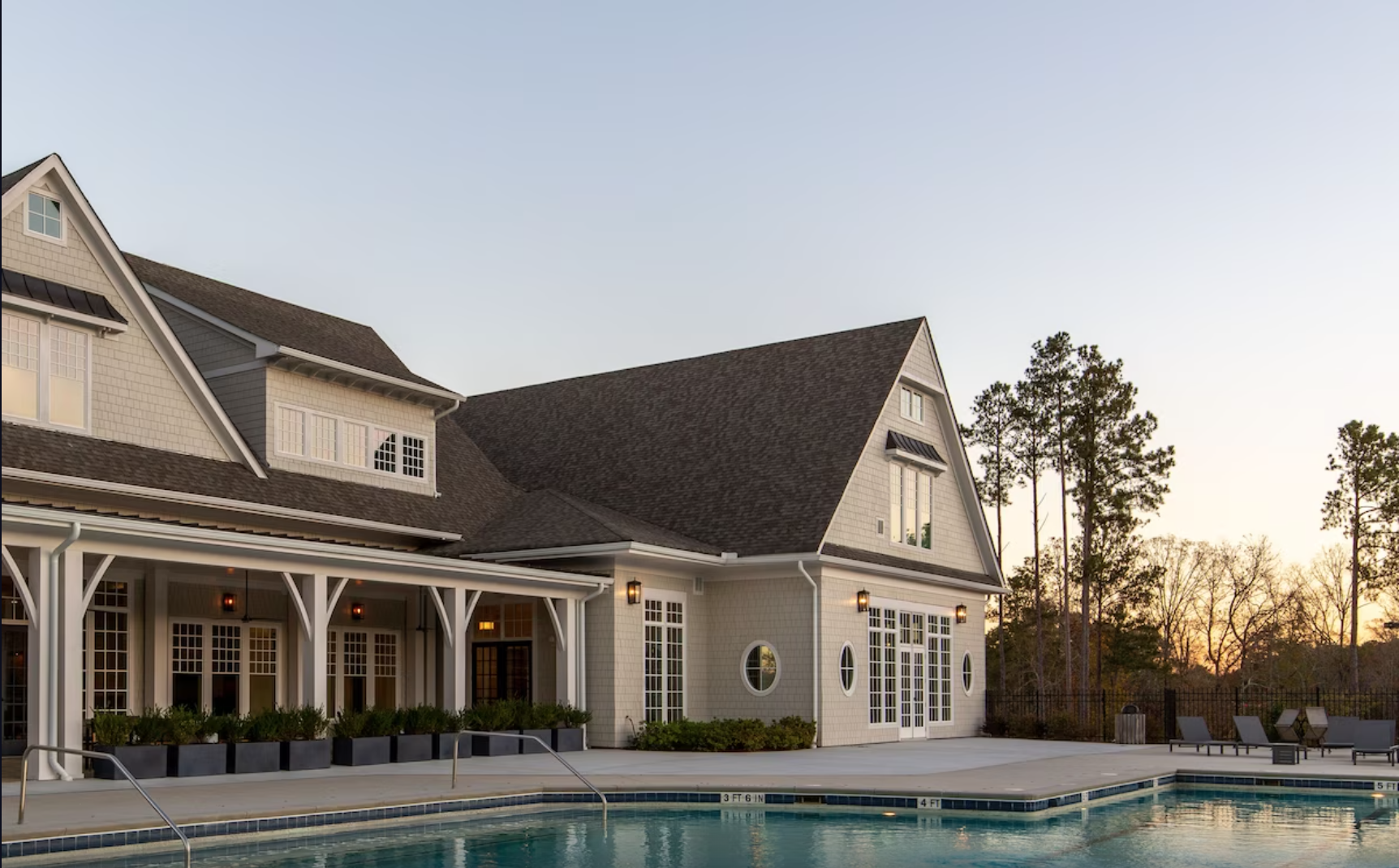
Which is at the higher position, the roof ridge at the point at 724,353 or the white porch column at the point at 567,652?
the roof ridge at the point at 724,353

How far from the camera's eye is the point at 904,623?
26516mm

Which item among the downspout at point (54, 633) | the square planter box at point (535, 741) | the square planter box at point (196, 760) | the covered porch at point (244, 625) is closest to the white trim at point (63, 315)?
the covered porch at point (244, 625)

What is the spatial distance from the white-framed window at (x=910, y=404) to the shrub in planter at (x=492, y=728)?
415 inches

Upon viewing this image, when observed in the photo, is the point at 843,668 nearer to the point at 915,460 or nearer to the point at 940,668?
the point at 940,668

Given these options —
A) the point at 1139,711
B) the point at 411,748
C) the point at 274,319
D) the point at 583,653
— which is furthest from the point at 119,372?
the point at 1139,711

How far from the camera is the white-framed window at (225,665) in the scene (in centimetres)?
1958

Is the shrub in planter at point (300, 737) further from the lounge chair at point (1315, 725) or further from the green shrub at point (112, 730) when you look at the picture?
the lounge chair at point (1315, 725)

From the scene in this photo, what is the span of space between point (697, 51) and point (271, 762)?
42.6ft

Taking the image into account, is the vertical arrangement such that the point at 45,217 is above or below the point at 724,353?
above

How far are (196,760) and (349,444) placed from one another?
309 inches

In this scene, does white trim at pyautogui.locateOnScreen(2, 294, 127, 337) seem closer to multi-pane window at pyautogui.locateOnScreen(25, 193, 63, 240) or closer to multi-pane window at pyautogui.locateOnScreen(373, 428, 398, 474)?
multi-pane window at pyautogui.locateOnScreen(25, 193, 63, 240)

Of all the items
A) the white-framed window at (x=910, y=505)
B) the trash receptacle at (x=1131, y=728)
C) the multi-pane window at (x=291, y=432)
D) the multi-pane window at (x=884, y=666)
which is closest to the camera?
the multi-pane window at (x=291, y=432)

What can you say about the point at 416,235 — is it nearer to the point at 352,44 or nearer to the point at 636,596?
the point at 352,44

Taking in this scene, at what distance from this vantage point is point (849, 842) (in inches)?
482
